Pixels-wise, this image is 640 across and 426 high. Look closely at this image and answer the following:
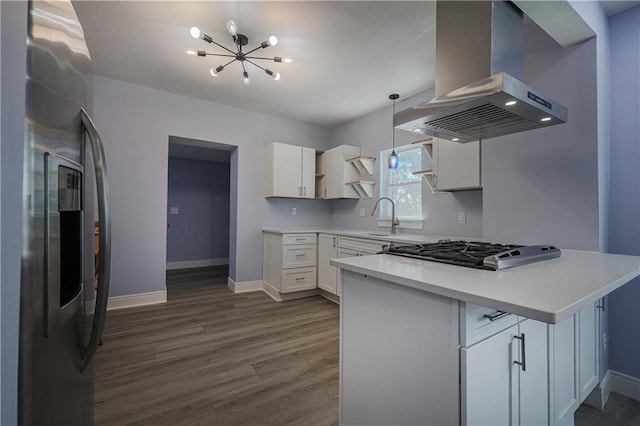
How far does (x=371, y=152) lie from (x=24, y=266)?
3821 mm

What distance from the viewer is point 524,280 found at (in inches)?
36.0

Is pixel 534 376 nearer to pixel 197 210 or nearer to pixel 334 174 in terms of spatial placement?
pixel 334 174

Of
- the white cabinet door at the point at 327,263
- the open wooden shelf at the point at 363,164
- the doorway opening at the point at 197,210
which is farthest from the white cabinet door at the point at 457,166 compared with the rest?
the doorway opening at the point at 197,210

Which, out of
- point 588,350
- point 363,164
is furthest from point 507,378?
point 363,164

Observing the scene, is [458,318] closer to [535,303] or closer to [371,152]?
[535,303]

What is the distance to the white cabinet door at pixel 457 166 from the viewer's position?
7.77 ft

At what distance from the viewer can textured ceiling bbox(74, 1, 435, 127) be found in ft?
6.55

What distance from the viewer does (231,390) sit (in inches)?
68.6

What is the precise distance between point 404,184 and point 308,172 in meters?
1.46

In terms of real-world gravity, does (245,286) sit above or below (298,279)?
below

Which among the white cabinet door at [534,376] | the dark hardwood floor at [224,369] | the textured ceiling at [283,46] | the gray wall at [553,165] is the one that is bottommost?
the dark hardwood floor at [224,369]

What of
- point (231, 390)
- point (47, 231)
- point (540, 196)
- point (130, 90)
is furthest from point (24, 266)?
point (130, 90)

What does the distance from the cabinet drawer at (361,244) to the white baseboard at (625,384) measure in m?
1.78

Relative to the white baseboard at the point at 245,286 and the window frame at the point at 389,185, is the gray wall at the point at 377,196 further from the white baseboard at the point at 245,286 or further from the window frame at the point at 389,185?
the white baseboard at the point at 245,286
